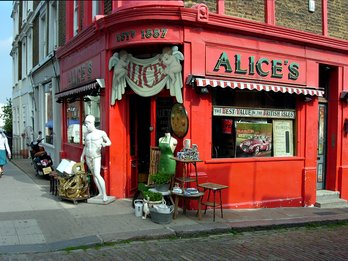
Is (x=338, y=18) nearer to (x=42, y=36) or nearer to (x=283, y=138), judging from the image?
(x=283, y=138)

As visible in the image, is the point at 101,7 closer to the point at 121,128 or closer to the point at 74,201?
the point at 121,128

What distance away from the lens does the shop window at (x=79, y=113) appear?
10284mm

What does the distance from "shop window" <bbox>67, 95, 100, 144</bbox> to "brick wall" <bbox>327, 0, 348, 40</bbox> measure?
6.59 metres

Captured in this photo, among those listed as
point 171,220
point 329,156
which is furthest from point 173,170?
point 329,156

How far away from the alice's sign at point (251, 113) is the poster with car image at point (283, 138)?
0.17 metres

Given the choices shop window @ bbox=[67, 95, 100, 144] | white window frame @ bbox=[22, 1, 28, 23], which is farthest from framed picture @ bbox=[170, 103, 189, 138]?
white window frame @ bbox=[22, 1, 28, 23]

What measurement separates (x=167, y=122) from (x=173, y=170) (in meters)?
1.37

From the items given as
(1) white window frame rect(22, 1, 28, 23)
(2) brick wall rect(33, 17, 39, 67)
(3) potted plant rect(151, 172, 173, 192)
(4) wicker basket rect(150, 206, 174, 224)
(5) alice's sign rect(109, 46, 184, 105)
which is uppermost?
(1) white window frame rect(22, 1, 28, 23)

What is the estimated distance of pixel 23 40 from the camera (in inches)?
872

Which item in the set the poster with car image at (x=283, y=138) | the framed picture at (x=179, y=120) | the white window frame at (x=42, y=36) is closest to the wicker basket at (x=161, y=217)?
the framed picture at (x=179, y=120)

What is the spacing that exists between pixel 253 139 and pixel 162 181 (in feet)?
9.39

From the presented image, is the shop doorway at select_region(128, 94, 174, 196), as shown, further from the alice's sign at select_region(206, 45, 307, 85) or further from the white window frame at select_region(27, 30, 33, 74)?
the white window frame at select_region(27, 30, 33, 74)

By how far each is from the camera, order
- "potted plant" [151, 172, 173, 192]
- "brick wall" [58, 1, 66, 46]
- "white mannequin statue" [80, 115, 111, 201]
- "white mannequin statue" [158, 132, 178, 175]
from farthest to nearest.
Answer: "brick wall" [58, 1, 66, 46]
"white mannequin statue" [80, 115, 111, 201]
"white mannequin statue" [158, 132, 178, 175]
"potted plant" [151, 172, 173, 192]

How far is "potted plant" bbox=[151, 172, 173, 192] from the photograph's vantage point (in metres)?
7.79
